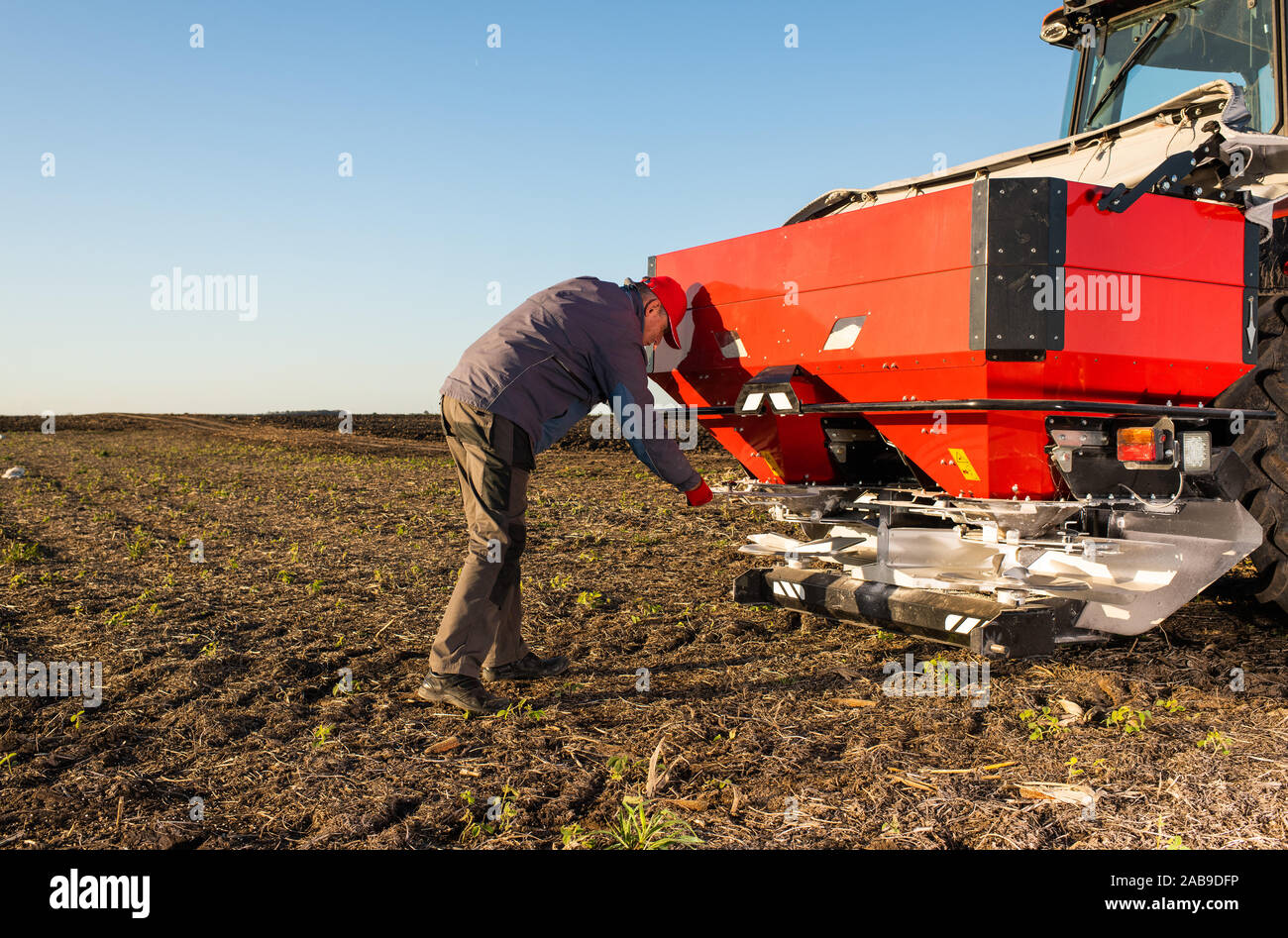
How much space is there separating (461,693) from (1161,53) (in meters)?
6.32

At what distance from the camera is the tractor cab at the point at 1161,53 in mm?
5848

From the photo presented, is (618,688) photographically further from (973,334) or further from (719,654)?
(973,334)

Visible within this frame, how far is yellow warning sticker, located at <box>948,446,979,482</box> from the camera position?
14.4ft

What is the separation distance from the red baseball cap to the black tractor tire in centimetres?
275

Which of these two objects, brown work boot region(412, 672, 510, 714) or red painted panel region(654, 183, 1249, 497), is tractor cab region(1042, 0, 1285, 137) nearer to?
red painted panel region(654, 183, 1249, 497)

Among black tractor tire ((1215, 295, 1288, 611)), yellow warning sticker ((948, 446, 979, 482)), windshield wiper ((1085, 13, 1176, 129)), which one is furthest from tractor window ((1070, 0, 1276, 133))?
yellow warning sticker ((948, 446, 979, 482))

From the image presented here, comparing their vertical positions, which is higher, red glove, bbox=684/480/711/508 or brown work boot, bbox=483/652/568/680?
red glove, bbox=684/480/711/508

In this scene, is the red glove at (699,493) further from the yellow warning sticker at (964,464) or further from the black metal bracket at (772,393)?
the yellow warning sticker at (964,464)

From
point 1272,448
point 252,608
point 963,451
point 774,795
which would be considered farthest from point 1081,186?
point 252,608

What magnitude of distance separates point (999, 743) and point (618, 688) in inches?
67.0

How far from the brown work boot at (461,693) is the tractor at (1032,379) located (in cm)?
181

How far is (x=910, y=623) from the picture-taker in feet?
15.0

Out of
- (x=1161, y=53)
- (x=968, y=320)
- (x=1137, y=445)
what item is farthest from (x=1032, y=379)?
(x=1161, y=53)

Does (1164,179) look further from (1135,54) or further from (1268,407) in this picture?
(1135,54)
